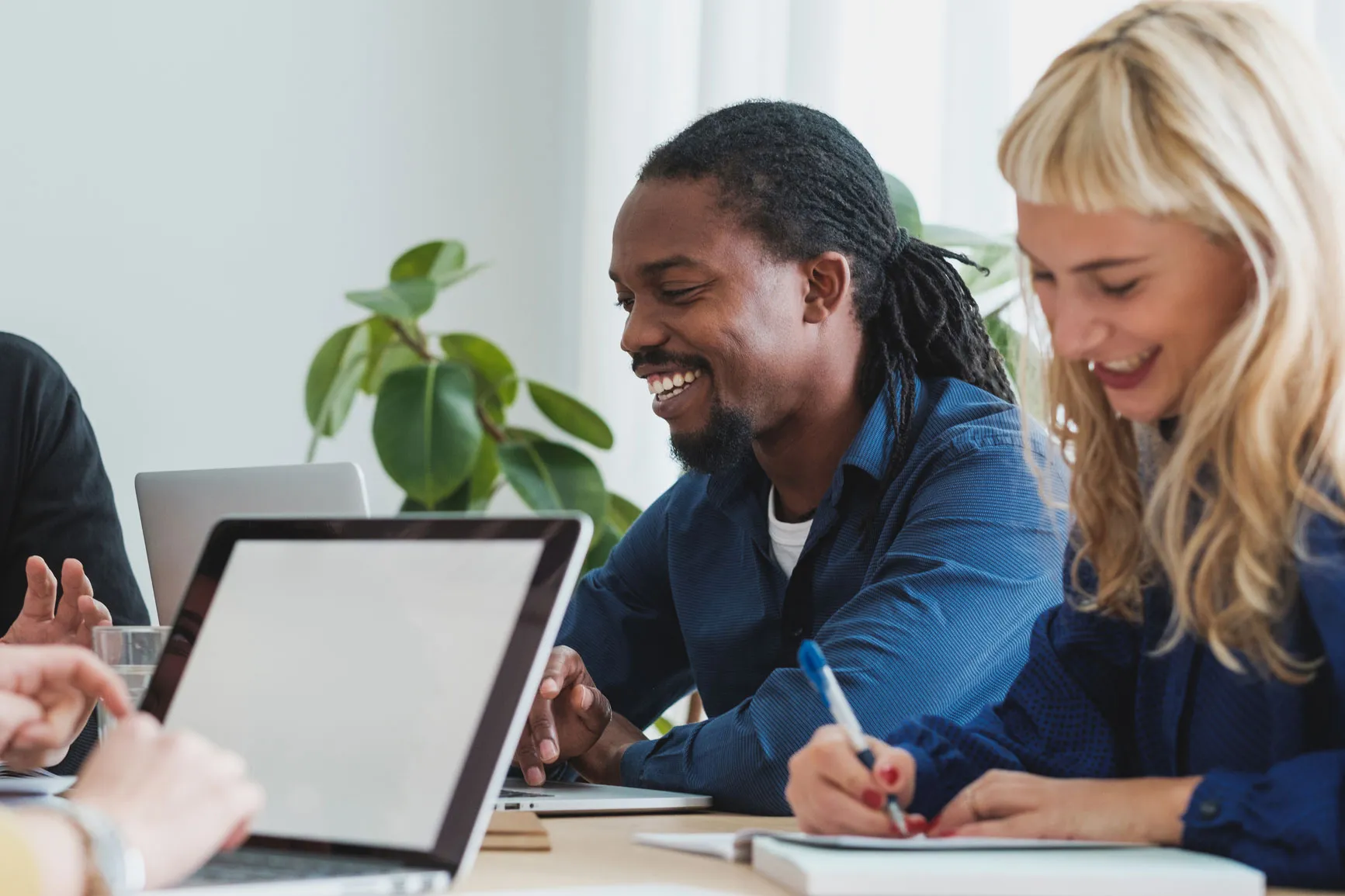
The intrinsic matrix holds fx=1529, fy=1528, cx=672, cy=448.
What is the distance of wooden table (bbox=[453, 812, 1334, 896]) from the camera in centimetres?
82

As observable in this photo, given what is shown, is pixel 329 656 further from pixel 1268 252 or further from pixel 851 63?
pixel 851 63

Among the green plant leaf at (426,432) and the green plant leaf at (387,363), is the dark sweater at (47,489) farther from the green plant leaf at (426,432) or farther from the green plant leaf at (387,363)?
the green plant leaf at (387,363)

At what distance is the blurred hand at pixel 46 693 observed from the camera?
90 cm

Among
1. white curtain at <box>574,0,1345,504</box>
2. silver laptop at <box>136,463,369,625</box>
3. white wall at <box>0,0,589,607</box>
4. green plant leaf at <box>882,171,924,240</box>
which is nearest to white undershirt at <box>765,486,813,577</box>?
silver laptop at <box>136,463,369,625</box>

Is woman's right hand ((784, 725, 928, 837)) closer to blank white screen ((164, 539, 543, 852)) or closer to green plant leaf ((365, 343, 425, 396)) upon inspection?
blank white screen ((164, 539, 543, 852))

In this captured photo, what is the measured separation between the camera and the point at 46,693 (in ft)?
3.10

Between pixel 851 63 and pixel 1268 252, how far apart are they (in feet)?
5.77

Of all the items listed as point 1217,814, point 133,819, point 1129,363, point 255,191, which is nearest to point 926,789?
point 1217,814

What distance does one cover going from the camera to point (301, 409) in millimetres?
3064

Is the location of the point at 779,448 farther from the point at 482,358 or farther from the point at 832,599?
the point at 482,358

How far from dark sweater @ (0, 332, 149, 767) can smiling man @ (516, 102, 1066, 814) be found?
2.05ft

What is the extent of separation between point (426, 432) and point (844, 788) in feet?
5.23

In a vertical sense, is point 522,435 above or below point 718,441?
below

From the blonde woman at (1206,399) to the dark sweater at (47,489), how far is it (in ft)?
4.04
